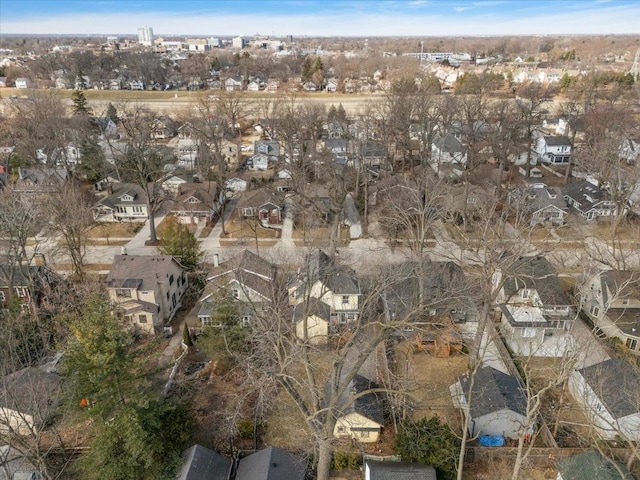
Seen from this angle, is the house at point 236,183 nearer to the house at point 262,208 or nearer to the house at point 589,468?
the house at point 262,208

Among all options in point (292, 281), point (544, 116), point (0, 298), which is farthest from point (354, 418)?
point (544, 116)

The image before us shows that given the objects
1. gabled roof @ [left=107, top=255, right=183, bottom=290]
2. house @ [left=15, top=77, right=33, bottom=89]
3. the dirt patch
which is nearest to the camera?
the dirt patch

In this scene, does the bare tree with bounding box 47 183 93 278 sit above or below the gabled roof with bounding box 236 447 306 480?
above

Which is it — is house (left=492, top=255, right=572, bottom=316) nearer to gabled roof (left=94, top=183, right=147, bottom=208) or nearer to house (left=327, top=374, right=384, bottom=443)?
house (left=327, top=374, right=384, bottom=443)

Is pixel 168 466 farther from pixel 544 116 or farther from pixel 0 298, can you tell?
pixel 544 116

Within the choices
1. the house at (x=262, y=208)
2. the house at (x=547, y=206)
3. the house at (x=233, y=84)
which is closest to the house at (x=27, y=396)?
the house at (x=262, y=208)

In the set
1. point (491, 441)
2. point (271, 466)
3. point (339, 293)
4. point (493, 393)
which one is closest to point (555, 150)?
point (339, 293)

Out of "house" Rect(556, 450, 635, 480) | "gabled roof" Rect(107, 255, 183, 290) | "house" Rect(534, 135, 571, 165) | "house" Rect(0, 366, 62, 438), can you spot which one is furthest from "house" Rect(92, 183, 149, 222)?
"house" Rect(534, 135, 571, 165)
